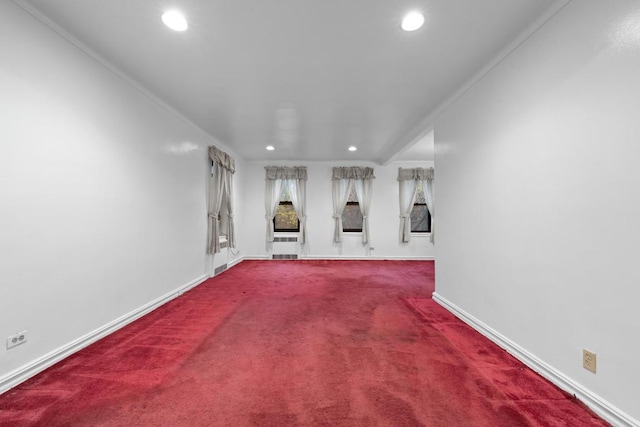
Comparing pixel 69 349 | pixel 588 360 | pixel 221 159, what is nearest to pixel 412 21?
pixel 588 360

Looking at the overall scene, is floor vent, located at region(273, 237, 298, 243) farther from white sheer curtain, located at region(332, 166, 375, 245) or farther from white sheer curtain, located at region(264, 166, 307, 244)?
white sheer curtain, located at region(332, 166, 375, 245)

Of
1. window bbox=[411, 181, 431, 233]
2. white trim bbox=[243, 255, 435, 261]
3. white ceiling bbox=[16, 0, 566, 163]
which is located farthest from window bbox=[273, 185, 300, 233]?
white ceiling bbox=[16, 0, 566, 163]

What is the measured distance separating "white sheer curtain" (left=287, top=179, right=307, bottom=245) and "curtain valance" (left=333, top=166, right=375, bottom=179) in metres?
0.82

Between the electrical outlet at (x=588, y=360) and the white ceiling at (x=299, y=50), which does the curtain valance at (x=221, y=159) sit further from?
the electrical outlet at (x=588, y=360)

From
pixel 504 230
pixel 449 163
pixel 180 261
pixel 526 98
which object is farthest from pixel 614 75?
pixel 180 261

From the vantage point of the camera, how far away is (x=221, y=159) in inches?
179

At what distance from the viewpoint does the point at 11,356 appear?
1.61 meters

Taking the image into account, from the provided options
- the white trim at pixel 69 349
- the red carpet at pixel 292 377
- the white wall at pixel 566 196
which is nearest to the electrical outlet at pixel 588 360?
the white wall at pixel 566 196

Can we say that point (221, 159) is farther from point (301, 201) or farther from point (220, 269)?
point (301, 201)

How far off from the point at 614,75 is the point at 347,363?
2.33 metres

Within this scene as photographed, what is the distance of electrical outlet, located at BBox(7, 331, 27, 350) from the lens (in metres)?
1.59

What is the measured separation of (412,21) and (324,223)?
4.86m

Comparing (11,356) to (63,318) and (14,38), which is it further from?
(14,38)

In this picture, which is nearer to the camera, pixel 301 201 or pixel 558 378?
pixel 558 378
